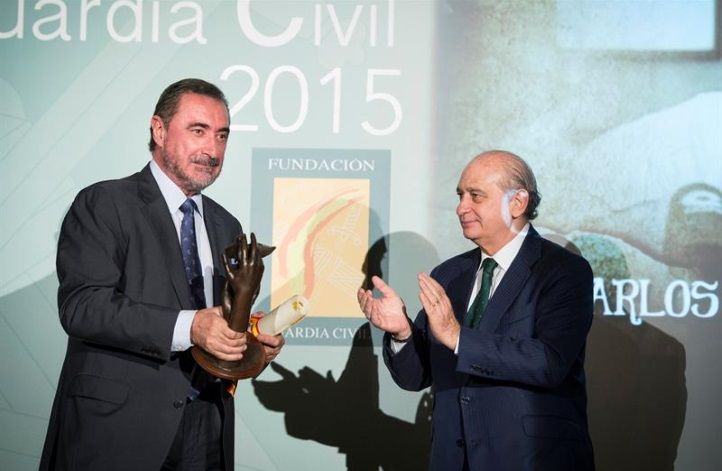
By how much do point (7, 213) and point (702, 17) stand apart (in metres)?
3.22

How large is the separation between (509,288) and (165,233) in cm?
107

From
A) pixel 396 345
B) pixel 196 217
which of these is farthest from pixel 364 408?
pixel 196 217

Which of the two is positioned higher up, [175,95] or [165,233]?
[175,95]

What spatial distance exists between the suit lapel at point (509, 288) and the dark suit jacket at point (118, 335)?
36.3 inches

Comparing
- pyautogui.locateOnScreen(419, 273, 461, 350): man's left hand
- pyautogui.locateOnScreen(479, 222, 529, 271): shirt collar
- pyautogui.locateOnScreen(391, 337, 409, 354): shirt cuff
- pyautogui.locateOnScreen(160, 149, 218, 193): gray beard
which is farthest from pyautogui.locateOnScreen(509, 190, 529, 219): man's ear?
pyautogui.locateOnScreen(160, 149, 218, 193): gray beard

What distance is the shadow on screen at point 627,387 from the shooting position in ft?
11.7

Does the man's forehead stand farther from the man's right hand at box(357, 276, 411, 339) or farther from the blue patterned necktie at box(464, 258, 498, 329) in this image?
the blue patterned necktie at box(464, 258, 498, 329)

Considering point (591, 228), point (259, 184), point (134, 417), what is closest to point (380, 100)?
point (259, 184)

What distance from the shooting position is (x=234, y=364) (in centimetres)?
221

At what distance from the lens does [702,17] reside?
3.59m

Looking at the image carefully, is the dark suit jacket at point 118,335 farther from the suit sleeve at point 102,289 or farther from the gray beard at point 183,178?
the gray beard at point 183,178

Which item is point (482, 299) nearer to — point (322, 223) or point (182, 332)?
point (182, 332)

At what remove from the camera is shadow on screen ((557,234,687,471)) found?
3.56m

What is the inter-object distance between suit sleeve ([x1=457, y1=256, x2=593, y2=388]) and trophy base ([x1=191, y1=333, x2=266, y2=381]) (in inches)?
23.3
